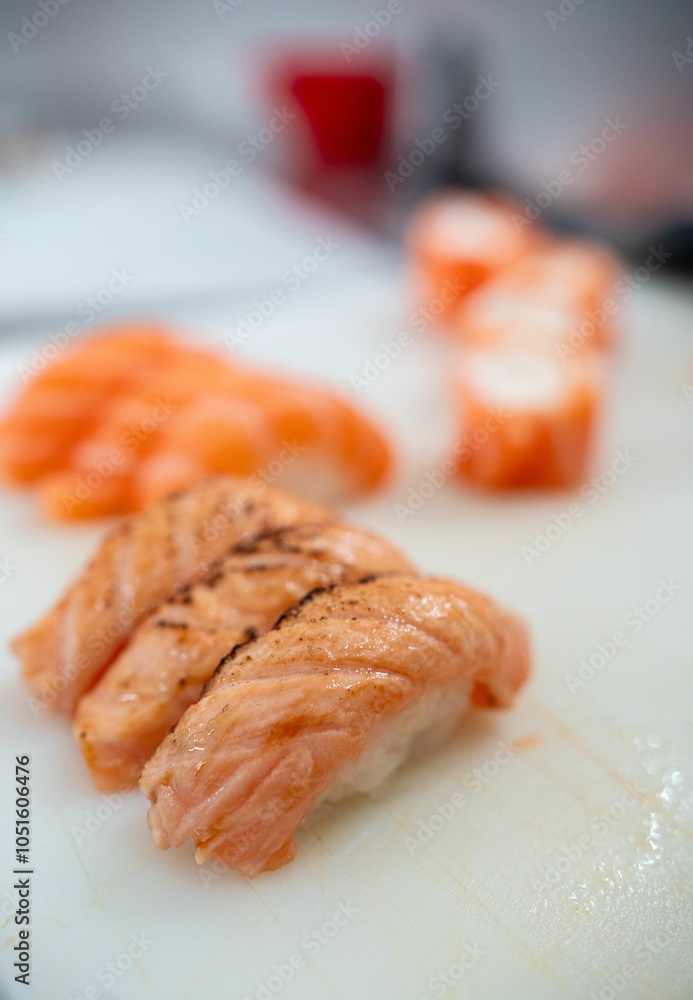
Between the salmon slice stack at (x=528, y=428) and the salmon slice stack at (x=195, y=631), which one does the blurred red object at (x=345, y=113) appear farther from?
the salmon slice stack at (x=195, y=631)

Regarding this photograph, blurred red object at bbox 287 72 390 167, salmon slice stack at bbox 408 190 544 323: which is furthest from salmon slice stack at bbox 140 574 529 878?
blurred red object at bbox 287 72 390 167

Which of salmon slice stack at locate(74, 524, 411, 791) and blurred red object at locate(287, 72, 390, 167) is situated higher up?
blurred red object at locate(287, 72, 390, 167)

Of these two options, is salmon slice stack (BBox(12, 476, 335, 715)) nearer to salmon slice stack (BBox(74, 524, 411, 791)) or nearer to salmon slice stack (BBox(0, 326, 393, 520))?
salmon slice stack (BBox(74, 524, 411, 791))

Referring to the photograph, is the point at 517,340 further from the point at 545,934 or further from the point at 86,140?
the point at 86,140

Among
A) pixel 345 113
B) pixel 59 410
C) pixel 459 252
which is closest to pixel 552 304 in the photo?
pixel 459 252

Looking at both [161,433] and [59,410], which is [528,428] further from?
[59,410]

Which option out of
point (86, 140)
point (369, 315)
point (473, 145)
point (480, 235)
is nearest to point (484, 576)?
point (369, 315)

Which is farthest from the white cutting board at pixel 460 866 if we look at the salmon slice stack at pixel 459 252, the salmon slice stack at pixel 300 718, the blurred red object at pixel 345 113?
the blurred red object at pixel 345 113
